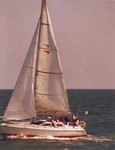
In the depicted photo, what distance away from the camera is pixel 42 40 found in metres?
39.1

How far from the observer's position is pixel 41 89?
130 feet

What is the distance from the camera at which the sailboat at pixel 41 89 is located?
128ft

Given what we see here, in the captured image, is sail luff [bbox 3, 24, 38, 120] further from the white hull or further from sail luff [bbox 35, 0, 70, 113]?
the white hull

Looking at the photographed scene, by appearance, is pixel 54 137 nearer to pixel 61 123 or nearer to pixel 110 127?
pixel 61 123

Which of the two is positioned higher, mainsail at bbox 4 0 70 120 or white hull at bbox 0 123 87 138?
mainsail at bbox 4 0 70 120

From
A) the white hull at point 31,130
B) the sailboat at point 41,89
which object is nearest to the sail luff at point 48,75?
the sailboat at point 41,89

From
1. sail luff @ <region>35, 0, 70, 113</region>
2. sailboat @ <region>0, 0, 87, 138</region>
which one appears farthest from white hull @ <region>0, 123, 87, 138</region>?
sail luff @ <region>35, 0, 70, 113</region>

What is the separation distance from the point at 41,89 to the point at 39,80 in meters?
0.83

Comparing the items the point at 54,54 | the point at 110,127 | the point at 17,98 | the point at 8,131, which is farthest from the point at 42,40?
the point at 110,127

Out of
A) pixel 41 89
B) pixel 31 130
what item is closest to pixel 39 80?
pixel 41 89

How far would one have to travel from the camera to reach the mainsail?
39.1 meters

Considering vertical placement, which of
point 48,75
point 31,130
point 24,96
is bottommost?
point 31,130

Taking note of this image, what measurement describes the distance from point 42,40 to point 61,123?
733 cm

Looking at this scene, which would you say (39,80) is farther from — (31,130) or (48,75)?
(31,130)
